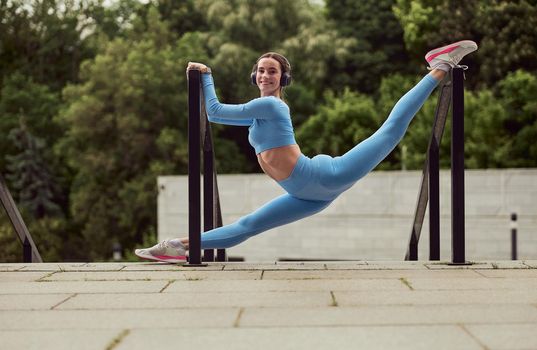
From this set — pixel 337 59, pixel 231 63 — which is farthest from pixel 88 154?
pixel 337 59

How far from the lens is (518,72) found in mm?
26172

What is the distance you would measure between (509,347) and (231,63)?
96.6ft

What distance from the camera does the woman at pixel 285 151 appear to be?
15.8ft

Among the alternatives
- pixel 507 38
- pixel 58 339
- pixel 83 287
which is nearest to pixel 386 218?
pixel 507 38

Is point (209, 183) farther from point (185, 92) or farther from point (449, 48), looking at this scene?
point (185, 92)

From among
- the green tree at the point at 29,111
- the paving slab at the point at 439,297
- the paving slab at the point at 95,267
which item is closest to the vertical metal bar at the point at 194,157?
the paving slab at the point at 95,267

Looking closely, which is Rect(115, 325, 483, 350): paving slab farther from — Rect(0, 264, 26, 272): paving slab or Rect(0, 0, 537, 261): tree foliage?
Rect(0, 0, 537, 261): tree foliage

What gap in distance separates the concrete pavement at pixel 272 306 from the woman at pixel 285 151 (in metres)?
0.26

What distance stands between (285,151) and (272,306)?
4.95 feet

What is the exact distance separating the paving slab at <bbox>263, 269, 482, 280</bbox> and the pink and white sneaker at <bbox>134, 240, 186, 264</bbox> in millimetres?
711

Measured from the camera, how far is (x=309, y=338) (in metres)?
2.87

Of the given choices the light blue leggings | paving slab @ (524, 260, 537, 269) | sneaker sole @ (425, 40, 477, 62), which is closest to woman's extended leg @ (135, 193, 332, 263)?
the light blue leggings

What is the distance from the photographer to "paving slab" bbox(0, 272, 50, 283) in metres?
4.51

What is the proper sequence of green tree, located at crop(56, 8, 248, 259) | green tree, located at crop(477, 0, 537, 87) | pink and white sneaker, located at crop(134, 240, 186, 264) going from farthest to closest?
green tree, located at crop(56, 8, 248, 259), green tree, located at crop(477, 0, 537, 87), pink and white sneaker, located at crop(134, 240, 186, 264)
